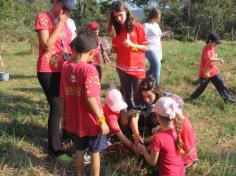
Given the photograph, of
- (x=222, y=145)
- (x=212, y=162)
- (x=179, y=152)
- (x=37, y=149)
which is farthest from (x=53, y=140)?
(x=222, y=145)

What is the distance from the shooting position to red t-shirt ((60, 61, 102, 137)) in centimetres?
319

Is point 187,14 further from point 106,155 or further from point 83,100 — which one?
point 83,100

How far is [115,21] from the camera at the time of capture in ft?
15.7

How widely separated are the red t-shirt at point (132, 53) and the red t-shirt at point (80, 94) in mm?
1533

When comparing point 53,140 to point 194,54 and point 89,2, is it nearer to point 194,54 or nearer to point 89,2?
point 194,54

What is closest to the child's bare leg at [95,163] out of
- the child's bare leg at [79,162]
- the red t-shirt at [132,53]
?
the child's bare leg at [79,162]

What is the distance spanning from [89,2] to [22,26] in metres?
13.2

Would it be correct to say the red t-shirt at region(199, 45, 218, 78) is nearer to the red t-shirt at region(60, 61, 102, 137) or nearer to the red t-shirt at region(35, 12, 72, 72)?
the red t-shirt at region(35, 12, 72, 72)

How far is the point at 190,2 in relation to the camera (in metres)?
29.0

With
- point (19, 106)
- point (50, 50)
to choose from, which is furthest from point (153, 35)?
point (50, 50)

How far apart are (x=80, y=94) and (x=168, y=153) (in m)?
0.86

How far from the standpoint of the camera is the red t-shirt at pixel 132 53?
15.6 ft

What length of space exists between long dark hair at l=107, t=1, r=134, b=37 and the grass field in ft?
4.74

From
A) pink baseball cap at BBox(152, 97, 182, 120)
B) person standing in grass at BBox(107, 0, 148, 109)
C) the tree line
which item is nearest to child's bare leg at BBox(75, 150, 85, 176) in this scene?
pink baseball cap at BBox(152, 97, 182, 120)
